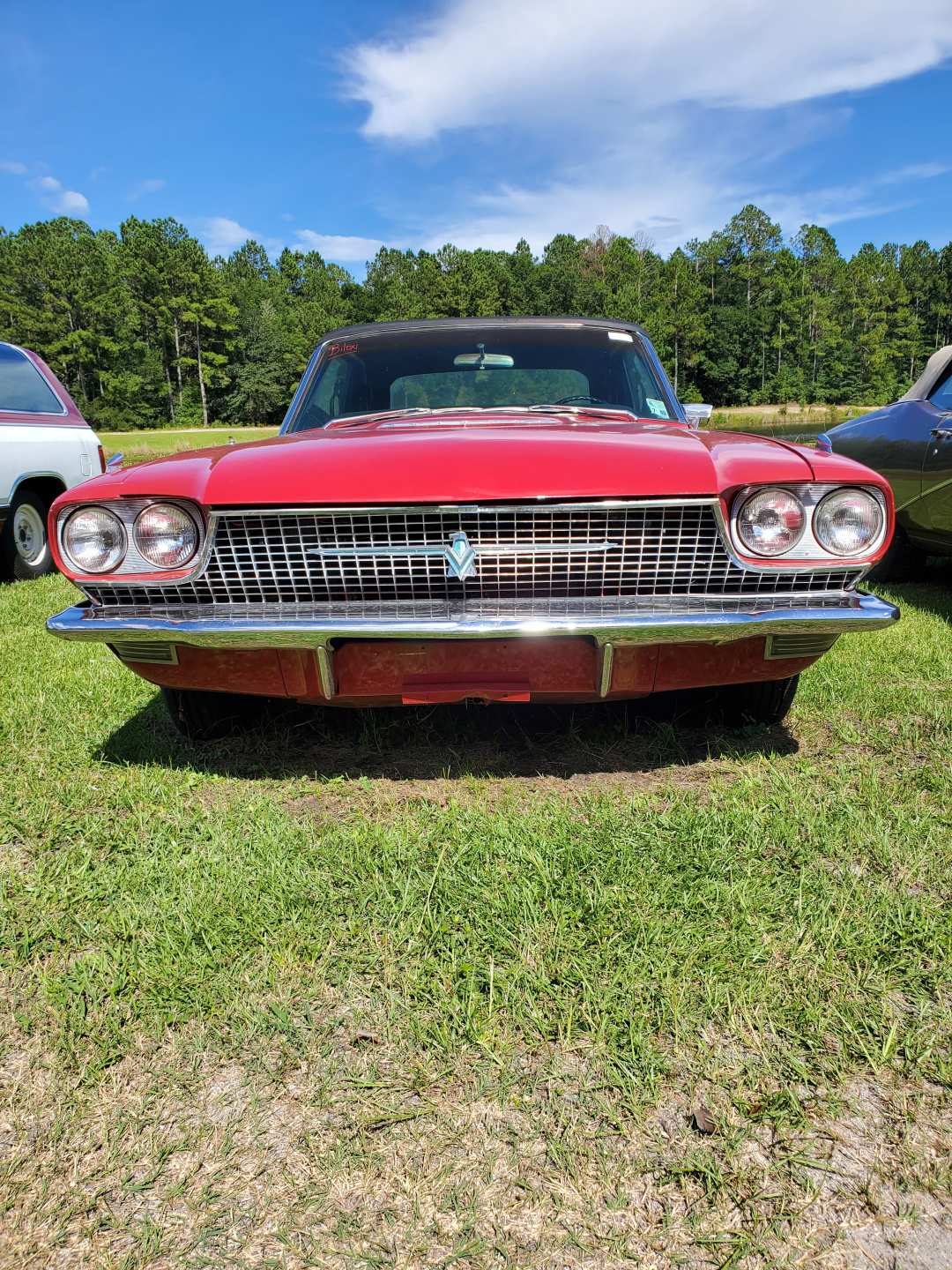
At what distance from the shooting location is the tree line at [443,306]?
53.6 meters

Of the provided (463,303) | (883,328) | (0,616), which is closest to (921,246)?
(883,328)

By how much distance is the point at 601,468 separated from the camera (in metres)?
2.08

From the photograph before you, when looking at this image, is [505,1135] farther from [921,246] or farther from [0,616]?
[921,246]

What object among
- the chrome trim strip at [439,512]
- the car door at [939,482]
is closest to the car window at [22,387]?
the chrome trim strip at [439,512]

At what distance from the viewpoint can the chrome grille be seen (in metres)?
2.10

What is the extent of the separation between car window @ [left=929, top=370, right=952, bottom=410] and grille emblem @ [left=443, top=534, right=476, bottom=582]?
3.96 m

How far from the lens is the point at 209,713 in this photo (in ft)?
9.31

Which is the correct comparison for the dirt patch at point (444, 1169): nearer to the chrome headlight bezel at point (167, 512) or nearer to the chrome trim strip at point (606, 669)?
the chrome trim strip at point (606, 669)

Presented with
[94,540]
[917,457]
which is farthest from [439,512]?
[917,457]

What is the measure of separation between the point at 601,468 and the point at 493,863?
1.04m

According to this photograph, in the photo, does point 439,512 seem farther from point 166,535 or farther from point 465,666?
point 166,535

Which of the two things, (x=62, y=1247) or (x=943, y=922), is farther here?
(x=943, y=922)

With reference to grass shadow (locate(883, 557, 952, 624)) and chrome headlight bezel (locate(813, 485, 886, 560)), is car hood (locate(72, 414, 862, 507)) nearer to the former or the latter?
chrome headlight bezel (locate(813, 485, 886, 560))

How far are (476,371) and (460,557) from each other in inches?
63.7
